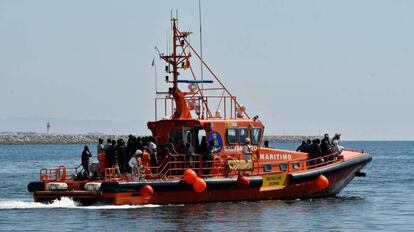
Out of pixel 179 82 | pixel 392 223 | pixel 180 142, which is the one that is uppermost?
pixel 179 82

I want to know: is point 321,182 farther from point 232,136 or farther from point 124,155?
point 124,155

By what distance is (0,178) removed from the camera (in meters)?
42.1

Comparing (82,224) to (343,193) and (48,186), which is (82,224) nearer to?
(48,186)

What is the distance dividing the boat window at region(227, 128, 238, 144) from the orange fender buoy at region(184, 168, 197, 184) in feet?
6.45

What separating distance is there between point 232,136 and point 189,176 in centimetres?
228

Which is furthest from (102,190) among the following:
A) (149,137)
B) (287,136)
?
(287,136)

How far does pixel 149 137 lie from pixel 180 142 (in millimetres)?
805

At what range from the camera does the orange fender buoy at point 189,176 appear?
77.3ft

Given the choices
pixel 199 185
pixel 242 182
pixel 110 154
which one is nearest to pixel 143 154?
pixel 110 154

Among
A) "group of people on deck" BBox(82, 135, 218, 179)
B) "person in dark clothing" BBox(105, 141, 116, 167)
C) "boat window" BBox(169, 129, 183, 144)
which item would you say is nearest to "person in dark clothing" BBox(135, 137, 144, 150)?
"group of people on deck" BBox(82, 135, 218, 179)

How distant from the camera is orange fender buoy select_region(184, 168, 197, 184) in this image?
23547mm

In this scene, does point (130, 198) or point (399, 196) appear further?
point (399, 196)

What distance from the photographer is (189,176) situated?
2355 cm

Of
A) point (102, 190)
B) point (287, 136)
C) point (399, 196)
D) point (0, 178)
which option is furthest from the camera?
point (287, 136)
